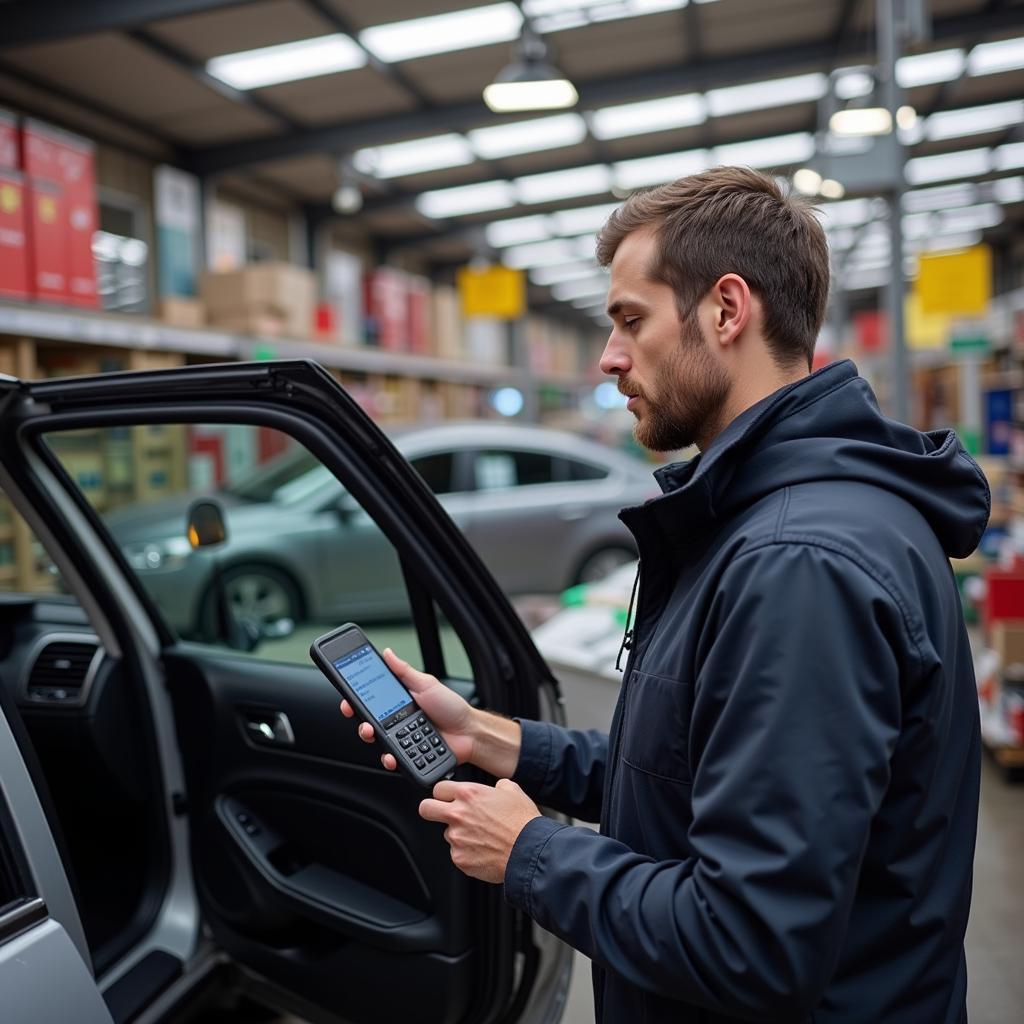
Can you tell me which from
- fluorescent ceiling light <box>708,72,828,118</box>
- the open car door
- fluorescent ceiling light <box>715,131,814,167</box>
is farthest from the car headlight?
fluorescent ceiling light <box>715,131,814,167</box>

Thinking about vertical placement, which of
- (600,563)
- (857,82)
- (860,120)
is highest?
(857,82)

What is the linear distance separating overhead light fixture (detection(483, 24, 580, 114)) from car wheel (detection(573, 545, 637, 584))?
10.5 ft

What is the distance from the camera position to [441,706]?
4.71ft

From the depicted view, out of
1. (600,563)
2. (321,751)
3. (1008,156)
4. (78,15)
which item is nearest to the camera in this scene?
(321,751)

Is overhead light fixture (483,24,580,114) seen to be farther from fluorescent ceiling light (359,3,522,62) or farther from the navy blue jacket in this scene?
Result: the navy blue jacket

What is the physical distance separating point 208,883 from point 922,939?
1528 mm

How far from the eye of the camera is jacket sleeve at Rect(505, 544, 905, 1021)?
87 cm

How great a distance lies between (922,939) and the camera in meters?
1.01

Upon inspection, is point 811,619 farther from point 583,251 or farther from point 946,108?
point 583,251

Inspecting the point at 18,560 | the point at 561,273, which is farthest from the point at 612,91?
the point at 561,273

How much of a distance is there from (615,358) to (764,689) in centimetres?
46

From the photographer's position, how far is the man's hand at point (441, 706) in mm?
1433

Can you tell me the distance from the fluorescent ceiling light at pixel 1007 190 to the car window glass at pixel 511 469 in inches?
391

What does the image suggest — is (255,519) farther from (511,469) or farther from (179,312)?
(511,469)
